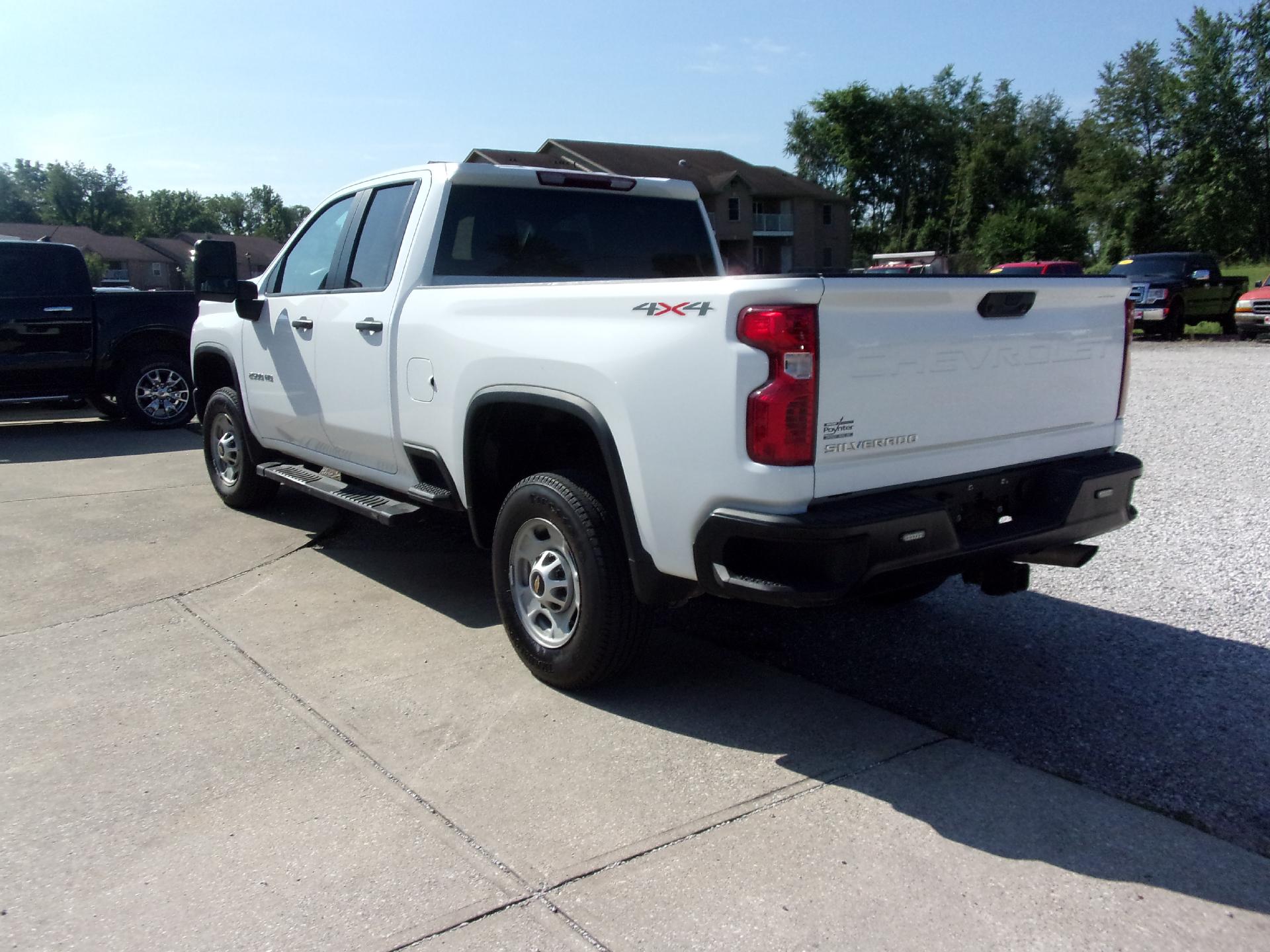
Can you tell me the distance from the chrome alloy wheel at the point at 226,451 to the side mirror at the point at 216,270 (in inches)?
42.8

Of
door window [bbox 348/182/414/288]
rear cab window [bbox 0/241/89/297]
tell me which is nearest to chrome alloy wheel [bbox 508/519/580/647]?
door window [bbox 348/182/414/288]

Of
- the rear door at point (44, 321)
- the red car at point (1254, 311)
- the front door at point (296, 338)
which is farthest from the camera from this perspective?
the red car at point (1254, 311)

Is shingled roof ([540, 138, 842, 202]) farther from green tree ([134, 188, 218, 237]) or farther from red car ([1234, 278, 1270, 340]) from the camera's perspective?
green tree ([134, 188, 218, 237])

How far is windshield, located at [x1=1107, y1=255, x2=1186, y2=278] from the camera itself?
23.0m

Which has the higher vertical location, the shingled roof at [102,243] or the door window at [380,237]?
the shingled roof at [102,243]

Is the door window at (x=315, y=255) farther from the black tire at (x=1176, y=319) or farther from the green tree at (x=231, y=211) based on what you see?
the green tree at (x=231, y=211)

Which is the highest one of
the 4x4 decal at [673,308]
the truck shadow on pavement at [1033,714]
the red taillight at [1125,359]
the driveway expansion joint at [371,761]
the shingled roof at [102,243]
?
the shingled roof at [102,243]

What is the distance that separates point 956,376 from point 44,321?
1045cm

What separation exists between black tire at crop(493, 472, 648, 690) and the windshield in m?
22.1

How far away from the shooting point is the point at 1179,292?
22.5 metres

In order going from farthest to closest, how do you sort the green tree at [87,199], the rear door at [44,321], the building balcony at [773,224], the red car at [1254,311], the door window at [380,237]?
the green tree at [87,199]
the building balcony at [773,224]
the red car at [1254,311]
the rear door at [44,321]
the door window at [380,237]

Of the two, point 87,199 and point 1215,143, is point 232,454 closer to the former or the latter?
point 1215,143

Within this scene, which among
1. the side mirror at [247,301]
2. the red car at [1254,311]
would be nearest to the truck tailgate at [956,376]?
the side mirror at [247,301]

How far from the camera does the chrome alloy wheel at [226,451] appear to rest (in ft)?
23.5
